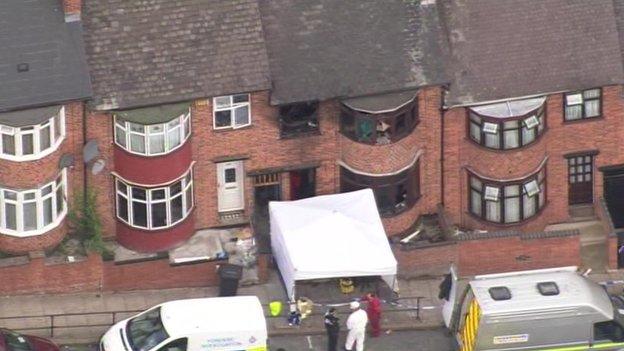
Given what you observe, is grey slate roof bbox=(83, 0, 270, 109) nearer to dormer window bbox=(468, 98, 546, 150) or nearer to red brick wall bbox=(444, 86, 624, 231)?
red brick wall bbox=(444, 86, 624, 231)

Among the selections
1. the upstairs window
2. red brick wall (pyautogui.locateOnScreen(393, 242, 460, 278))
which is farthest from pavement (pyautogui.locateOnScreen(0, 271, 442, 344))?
the upstairs window

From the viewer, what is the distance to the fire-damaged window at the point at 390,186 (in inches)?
2608

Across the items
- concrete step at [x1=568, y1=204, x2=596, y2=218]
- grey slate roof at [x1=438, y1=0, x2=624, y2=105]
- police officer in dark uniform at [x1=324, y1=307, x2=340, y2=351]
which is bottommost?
police officer in dark uniform at [x1=324, y1=307, x2=340, y2=351]

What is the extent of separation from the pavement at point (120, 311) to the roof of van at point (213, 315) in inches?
97.8

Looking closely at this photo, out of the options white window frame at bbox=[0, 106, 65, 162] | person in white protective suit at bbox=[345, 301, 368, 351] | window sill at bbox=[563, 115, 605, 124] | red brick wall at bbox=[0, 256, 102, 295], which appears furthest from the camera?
window sill at bbox=[563, 115, 605, 124]

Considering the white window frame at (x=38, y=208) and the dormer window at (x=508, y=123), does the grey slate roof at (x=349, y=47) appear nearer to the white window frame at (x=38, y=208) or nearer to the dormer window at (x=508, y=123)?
the dormer window at (x=508, y=123)

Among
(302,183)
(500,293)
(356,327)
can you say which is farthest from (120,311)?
(500,293)

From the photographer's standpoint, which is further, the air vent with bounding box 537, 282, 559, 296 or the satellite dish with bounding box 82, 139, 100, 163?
the satellite dish with bounding box 82, 139, 100, 163

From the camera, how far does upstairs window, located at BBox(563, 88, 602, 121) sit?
6694 centimetres

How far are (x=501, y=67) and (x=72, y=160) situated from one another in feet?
44.2

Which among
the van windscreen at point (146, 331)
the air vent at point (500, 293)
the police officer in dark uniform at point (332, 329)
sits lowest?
the police officer in dark uniform at point (332, 329)

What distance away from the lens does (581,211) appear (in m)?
68.9

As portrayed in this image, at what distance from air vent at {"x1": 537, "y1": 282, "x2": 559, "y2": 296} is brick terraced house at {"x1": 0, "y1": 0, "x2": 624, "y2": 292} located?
4.46 m

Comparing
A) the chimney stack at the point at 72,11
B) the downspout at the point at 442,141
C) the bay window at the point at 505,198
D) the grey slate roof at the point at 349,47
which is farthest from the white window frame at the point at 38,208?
the bay window at the point at 505,198
